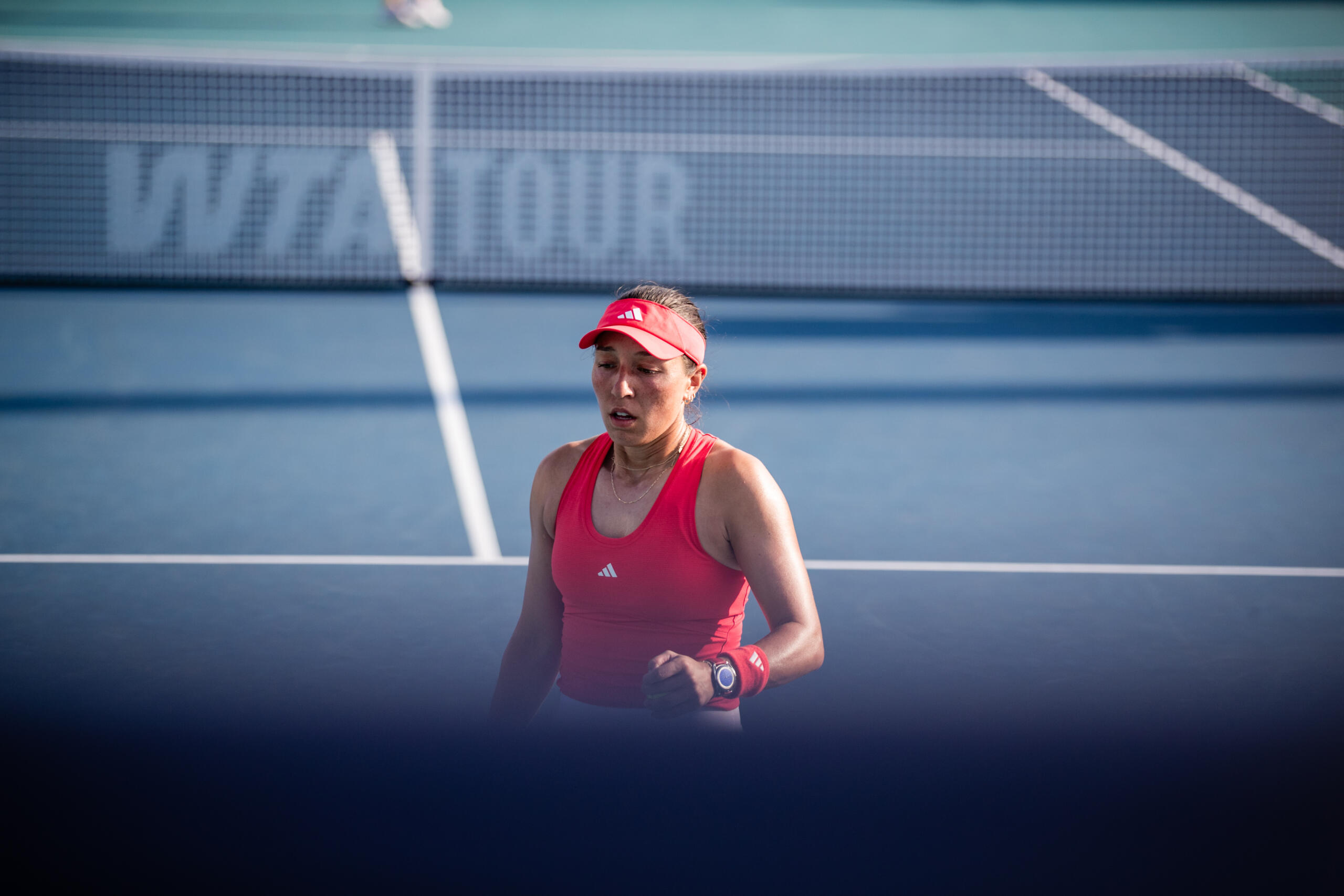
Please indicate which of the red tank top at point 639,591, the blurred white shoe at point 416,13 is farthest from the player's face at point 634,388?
the blurred white shoe at point 416,13

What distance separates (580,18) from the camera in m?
18.6

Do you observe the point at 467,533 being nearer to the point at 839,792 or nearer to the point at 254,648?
the point at 254,648

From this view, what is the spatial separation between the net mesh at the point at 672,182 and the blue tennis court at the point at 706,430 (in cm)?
6

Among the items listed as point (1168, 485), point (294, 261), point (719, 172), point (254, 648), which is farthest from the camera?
point (719, 172)

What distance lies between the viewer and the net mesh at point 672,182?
11.2 m

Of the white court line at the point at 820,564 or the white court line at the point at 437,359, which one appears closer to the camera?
the white court line at the point at 820,564

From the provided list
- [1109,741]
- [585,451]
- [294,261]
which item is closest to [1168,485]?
[1109,741]

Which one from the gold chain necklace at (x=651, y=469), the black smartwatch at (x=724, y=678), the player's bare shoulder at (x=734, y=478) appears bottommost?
the black smartwatch at (x=724, y=678)

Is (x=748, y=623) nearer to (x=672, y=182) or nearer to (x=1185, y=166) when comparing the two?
(x=672, y=182)

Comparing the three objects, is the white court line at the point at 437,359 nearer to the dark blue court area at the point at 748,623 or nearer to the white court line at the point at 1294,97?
the dark blue court area at the point at 748,623

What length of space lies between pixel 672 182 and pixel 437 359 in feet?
14.9

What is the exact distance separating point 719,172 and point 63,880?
11171mm

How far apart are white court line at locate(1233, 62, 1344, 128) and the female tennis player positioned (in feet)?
44.8

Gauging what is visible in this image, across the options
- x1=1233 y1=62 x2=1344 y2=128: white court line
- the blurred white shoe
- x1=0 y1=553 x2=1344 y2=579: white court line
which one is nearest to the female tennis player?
x1=0 y1=553 x2=1344 y2=579: white court line
